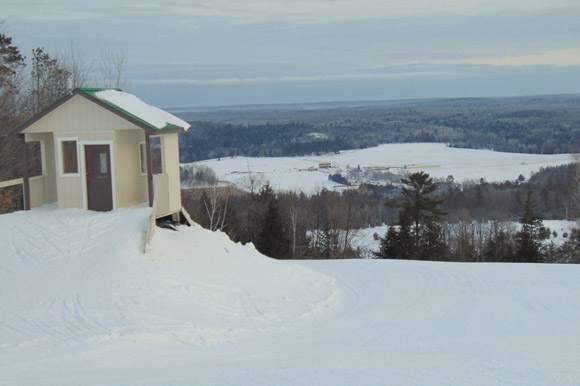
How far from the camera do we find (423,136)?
6407 inches

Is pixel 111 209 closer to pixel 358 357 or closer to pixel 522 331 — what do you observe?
pixel 358 357

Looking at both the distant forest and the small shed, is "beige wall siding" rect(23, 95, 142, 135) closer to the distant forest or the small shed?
the small shed

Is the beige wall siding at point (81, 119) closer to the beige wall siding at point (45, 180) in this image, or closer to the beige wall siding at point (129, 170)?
the beige wall siding at point (129, 170)

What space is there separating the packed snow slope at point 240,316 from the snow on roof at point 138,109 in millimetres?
2555

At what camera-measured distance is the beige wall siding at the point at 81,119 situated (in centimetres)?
1598

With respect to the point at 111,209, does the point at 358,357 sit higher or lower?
lower

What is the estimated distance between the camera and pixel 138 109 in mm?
16375

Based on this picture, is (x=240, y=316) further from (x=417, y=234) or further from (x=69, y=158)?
(x=417, y=234)

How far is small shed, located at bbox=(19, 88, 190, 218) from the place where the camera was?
15945 millimetres

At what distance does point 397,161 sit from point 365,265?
342ft

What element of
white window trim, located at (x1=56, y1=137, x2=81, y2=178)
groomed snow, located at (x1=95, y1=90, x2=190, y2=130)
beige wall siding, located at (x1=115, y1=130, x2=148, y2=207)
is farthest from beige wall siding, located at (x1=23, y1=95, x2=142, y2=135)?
beige wall siding, located at (x1=115, y1=130, x2=148, y2=207)

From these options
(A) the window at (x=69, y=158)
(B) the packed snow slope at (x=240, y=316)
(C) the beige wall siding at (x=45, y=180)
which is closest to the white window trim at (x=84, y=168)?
(A) the window at (x=69, y=158)

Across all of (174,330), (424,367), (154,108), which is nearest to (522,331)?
(424,367)

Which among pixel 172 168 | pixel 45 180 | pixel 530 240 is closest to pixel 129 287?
pixel 172 168
